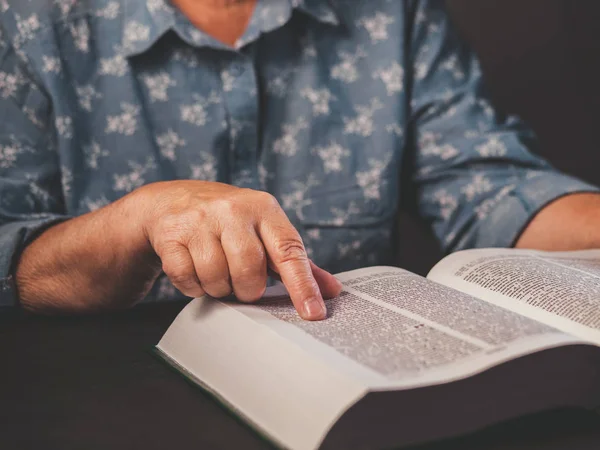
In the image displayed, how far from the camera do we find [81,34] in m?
1.01

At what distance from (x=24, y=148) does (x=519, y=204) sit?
686 millimetres

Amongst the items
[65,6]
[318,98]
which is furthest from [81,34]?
[318,98]

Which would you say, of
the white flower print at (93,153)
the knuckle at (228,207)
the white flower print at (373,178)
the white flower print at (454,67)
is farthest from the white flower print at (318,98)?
the knuckle at (228,207)

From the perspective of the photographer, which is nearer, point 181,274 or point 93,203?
point 181,274

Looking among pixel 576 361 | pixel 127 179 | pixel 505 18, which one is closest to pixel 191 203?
pixel 576 361

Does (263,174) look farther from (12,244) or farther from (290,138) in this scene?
(12,244)

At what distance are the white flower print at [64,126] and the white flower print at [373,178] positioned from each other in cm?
44

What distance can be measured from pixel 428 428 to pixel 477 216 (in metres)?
0.66

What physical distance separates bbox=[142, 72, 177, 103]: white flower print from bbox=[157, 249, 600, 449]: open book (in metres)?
0.53

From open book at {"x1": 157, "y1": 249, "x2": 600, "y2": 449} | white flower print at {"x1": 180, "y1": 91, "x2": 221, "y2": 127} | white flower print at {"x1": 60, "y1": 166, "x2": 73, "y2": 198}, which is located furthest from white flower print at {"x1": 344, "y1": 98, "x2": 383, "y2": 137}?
open book at {"x1": 157, "y1": 249, "x2": 600, "y2": 449}

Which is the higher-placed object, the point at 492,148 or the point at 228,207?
the point at 228,207

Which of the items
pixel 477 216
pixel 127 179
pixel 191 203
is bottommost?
pixel 477 216

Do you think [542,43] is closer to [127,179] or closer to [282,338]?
[127,179]

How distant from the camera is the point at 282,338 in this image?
18.1 inches
